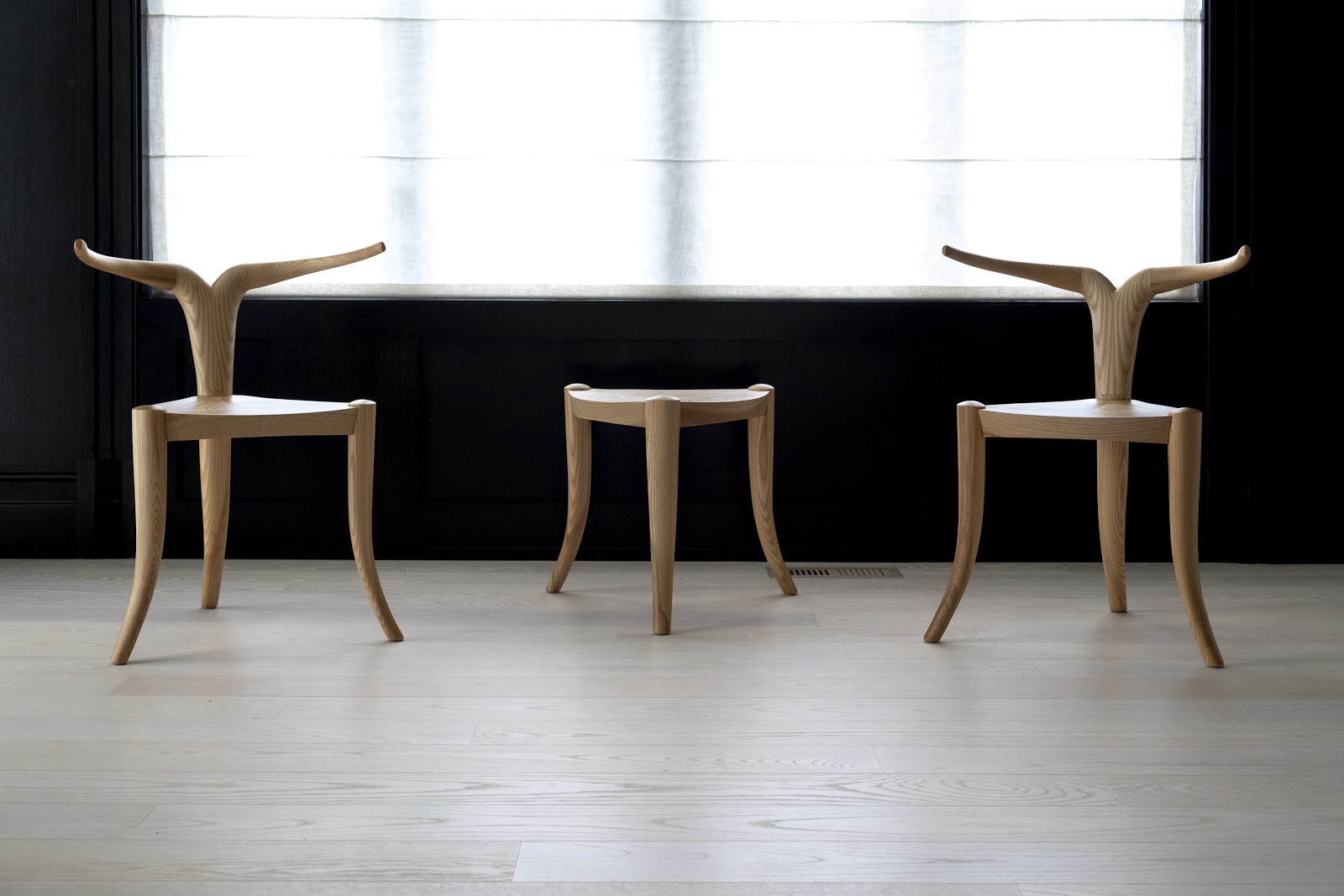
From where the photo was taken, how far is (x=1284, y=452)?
2.82 m

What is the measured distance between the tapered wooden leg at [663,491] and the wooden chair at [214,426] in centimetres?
48

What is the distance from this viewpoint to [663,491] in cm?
211

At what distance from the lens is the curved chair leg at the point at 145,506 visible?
187cm

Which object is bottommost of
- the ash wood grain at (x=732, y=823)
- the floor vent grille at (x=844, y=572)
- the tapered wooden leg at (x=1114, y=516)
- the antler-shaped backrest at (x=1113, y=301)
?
the floor vent grille at (x=844, y=572)

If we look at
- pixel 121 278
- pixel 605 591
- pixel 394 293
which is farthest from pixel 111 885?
pixel 121 278

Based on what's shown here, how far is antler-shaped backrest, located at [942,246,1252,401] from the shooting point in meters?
2.03

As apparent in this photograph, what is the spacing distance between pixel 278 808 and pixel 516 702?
17.7 inches

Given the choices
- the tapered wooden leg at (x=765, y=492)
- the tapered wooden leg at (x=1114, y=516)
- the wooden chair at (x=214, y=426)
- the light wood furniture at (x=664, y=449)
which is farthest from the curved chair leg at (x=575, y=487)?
the tapered wooden leg at (x=1114, y=516)

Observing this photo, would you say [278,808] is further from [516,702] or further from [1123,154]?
[1123,154]

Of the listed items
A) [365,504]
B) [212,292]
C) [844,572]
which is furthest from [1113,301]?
[212,292]

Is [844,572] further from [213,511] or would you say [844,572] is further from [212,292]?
[212,292]

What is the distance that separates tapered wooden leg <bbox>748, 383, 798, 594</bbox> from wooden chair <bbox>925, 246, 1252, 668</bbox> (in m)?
0.45

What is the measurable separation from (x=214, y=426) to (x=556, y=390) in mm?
1072

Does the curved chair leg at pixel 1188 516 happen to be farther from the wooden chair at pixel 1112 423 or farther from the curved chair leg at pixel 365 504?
the curved chair leg at pixel 365 504
